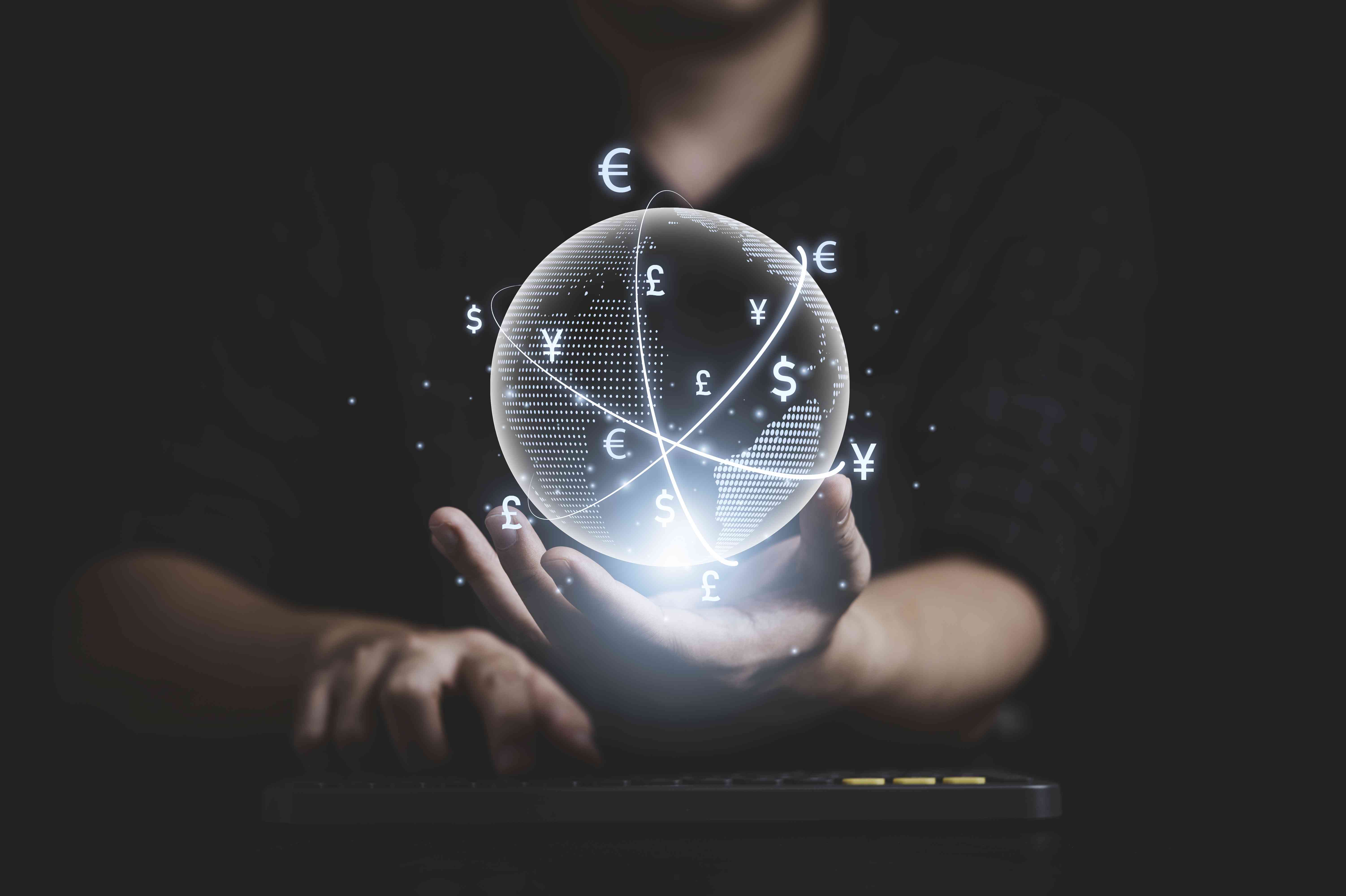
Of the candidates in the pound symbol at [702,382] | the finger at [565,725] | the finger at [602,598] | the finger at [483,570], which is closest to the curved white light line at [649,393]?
the pound symbol at [702,382]

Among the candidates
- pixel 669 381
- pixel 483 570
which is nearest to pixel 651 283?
pixel 669 381

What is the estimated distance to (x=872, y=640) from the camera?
2936 millimetres

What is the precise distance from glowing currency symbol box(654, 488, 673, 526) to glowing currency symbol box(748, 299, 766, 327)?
44 cm

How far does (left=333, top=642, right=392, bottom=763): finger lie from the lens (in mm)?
2527

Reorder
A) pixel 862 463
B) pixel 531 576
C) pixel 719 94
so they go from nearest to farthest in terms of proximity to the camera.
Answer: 1. pixel 531 576
2. pixel 862 463
3. pixel 719 94

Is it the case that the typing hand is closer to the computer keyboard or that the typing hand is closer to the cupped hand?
the cupped hand

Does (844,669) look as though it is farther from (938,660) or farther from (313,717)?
(313,717)

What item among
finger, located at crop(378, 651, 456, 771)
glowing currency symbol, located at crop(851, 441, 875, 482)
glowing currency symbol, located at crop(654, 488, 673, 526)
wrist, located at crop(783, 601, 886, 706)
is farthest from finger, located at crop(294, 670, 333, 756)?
glowing currency symbol, located at crop(851, 441, 875, 482)

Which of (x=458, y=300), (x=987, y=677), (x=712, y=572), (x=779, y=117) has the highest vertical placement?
(x=779, y=117)

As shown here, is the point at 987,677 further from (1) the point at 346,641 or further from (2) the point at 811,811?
(1) the point at 346,641

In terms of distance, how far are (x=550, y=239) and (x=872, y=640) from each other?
160cm

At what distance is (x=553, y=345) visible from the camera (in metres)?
2.37

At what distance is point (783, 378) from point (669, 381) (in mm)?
266

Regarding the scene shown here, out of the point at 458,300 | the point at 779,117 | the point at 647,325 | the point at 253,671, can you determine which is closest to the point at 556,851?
the point at 647,325
